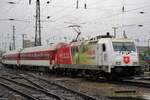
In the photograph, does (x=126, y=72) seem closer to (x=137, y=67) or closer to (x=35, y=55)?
(x=137, y=67)

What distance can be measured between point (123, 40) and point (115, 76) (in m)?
2.53

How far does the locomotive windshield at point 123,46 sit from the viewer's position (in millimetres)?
24234

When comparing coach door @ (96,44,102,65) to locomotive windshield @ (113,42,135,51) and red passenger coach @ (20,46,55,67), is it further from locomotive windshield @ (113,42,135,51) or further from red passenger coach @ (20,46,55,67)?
red passenger coach @ (20,46,55,67)

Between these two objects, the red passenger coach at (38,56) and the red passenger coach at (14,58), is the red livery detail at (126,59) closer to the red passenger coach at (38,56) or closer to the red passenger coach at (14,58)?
the red passenger coach at (38,56)

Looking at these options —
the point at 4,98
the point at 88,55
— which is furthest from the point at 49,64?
the point at 4,98

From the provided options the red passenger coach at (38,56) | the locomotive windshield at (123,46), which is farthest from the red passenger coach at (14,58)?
the locomotive windshield at (123,46)

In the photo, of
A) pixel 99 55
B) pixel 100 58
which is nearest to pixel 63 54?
pixel 99 55

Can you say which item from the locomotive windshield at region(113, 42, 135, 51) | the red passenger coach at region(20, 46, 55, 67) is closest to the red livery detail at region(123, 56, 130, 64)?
the locomotive windshield at region(113, 42, 135, 51)

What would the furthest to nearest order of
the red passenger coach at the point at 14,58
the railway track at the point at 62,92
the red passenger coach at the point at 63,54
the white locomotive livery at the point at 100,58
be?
1. the red passenger coach at the point at 14,58
2. the red passenger coach at the point at 63,54
3. the white locomotive livery at the point at 100,58
4. the railway track at the point at 62,92

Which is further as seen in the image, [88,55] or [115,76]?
[88,55]

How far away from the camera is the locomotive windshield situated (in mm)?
24234

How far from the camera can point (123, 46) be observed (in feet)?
80.7

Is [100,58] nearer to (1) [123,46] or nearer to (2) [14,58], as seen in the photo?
(1) [123,46]

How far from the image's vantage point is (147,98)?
593 inches
